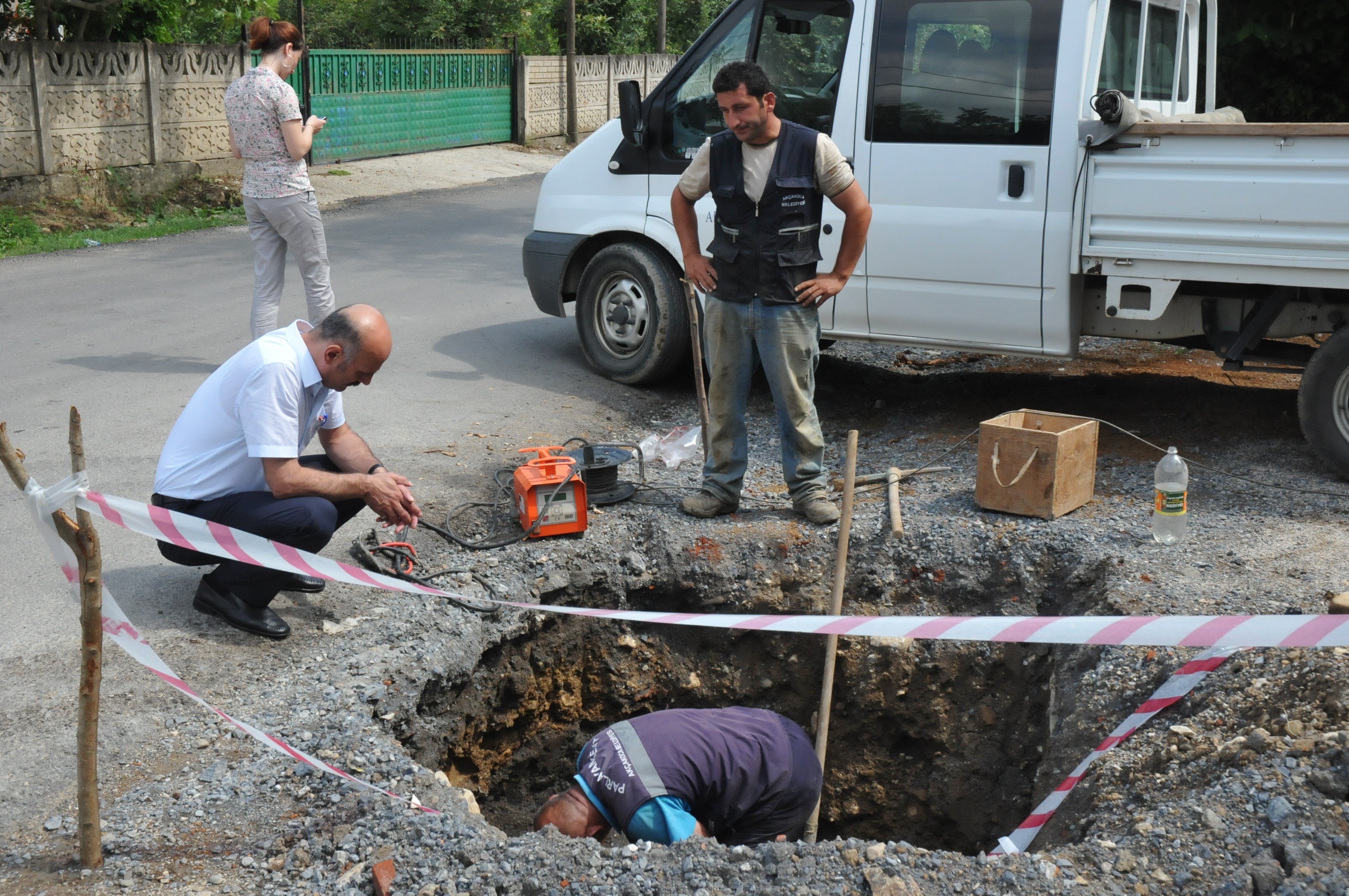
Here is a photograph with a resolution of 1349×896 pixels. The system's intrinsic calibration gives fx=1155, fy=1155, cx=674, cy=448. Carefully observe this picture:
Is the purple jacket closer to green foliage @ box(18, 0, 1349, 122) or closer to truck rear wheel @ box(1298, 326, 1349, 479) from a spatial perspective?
truck rear wheel @ box(1298, 326, 1349, 479)

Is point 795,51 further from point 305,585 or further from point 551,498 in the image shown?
point 305,585

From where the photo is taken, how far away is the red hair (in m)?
6.77

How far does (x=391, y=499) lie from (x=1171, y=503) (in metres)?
3.27

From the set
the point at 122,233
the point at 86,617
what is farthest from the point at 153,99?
the point at 86,617

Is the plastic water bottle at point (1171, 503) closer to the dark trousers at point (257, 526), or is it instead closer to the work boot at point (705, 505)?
the work boot at point (705, 505)

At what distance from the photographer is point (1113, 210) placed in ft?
18.5

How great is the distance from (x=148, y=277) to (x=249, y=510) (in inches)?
285

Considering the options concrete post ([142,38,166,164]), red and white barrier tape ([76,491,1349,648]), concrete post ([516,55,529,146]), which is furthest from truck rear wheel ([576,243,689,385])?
concrete post ([516,55,529,146])

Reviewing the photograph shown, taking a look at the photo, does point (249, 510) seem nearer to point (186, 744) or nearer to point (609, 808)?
point (186, 744)

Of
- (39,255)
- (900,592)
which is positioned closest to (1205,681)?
(900,592)

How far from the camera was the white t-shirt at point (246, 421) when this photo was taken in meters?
4.01

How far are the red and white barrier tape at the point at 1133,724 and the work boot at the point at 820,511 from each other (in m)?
1.70

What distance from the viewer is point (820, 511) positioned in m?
5.36

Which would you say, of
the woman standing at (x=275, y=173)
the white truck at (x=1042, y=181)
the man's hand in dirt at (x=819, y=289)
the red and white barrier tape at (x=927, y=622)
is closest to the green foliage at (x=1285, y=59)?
the white truck at (x=1042, y=181)
